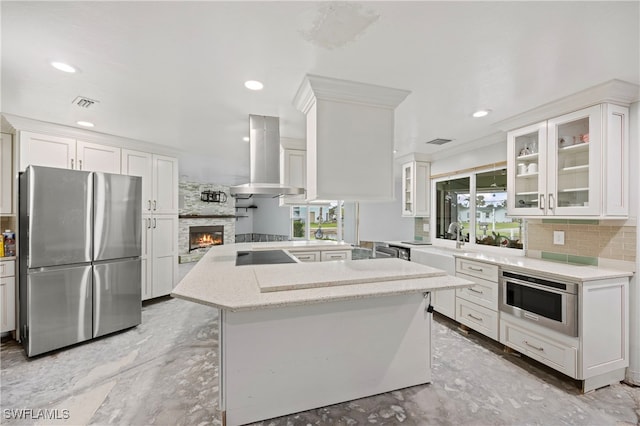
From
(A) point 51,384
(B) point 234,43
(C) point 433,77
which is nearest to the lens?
(B) point 234,43

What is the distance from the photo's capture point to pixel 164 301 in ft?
13.8

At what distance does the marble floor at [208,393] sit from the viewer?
176 cm

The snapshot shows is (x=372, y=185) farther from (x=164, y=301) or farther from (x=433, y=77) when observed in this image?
(x=164, y=301)

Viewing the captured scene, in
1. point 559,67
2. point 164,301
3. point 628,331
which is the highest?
point 559,67

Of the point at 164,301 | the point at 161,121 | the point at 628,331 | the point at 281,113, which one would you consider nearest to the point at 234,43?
the point at 281,113

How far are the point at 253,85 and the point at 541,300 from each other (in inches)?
113

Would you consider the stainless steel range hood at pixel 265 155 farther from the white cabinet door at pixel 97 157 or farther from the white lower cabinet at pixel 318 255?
the white cabinet door at pixel 97 157

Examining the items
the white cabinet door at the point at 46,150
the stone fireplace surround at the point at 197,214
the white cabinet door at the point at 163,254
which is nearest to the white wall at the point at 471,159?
the white cabinet door at the point at 163,254

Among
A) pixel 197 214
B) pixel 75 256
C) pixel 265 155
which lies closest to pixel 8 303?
pixel 75 256

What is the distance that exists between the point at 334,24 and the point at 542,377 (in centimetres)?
298

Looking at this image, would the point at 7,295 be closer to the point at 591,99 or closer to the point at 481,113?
the point at 481,113

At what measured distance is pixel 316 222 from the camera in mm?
7863

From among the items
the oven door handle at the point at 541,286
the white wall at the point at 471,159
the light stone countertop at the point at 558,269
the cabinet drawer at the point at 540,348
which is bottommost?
the cabinet drawer at the point at 540,348

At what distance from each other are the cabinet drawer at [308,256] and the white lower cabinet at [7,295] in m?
2.90
